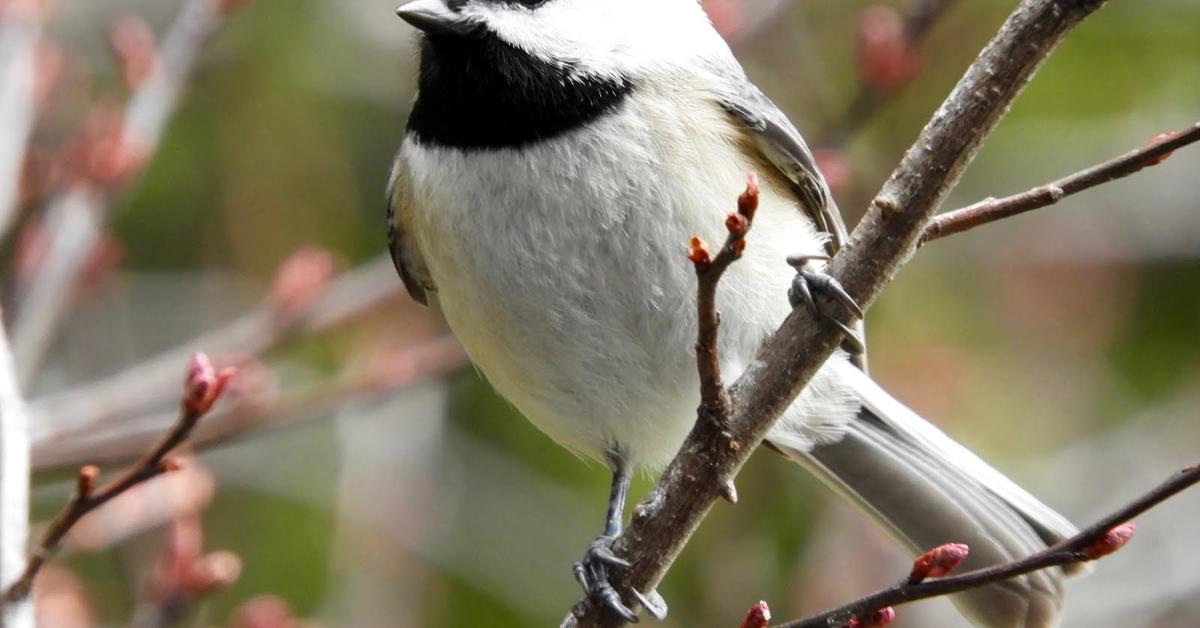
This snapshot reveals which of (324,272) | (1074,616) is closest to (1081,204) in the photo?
(1074,616)

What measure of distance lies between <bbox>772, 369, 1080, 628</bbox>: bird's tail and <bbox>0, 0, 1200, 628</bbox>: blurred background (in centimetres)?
61

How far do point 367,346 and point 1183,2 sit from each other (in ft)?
9.67

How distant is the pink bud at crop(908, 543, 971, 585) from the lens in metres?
1.71

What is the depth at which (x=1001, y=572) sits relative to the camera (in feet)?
5.39

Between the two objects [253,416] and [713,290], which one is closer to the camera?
[713,290]

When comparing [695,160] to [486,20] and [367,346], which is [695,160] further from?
[367,346]

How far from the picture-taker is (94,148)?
2785 mm

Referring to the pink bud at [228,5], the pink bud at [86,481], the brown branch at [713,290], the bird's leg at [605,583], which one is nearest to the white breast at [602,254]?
the bird's leg at [605,583]

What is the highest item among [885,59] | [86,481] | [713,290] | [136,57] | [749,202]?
[885,59]

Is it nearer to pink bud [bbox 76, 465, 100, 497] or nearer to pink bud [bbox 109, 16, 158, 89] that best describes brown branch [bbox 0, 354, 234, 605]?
pink bud [bbox 76, 465, 100, 497]

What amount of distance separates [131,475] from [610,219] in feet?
3.07

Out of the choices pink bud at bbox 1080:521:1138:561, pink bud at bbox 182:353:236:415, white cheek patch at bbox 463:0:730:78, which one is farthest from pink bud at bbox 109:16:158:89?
pink bud at bbox 1080:521:1138:561

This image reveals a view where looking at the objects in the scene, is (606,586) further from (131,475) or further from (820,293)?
(131,475)

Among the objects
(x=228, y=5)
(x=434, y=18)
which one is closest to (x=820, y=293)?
(x=434, y=18)
